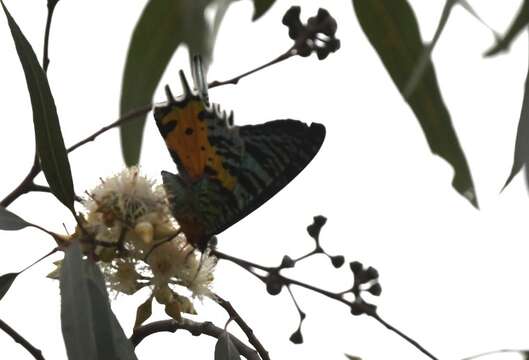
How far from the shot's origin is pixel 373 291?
1.22 metres

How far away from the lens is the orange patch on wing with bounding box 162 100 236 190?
1302mm

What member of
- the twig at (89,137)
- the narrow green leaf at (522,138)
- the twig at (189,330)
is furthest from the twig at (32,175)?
the narrow green leaf at (522,138)

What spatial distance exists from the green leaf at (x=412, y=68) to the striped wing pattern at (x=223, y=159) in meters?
0.13

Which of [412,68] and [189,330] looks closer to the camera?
[412,68]

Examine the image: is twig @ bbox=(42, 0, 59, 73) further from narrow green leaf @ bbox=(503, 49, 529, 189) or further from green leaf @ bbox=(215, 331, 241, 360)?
narrow green leaf @ bbox=(503, 49, 529, 189)

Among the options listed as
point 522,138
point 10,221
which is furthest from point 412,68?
point 10,221

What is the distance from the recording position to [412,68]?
121 centimetres

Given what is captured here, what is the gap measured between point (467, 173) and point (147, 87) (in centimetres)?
Result: 42

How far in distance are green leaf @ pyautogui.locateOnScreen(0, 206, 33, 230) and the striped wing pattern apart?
0.67 feet

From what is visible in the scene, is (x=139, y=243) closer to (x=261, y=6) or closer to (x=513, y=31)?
(x=261, y=6)

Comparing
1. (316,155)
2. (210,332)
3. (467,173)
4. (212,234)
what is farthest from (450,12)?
(210,332)

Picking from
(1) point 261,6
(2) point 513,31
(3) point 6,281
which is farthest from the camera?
(3) point 6,281

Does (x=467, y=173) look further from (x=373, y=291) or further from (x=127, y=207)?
(x=127, y=207)

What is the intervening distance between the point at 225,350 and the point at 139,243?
19 cm
